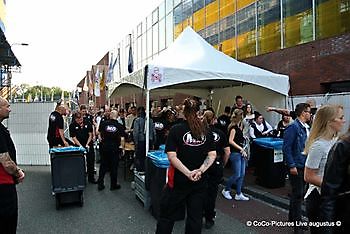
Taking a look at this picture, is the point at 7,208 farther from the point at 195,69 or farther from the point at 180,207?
the point at 195,69

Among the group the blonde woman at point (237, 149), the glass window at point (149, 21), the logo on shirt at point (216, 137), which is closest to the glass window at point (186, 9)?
the glass window at point (149, 21)

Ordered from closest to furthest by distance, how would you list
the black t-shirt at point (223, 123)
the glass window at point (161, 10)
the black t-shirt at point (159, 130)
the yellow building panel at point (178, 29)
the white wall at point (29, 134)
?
the black t-shirt at point (159, 130) < the black t-shirt at point (223, 123) < the white wall at point (29, 134) < the yellow building panel at point (178, 29) < the glass window at point (161, 10)

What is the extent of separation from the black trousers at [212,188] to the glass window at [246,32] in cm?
1087

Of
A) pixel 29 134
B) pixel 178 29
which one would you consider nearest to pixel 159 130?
pixel 29 134

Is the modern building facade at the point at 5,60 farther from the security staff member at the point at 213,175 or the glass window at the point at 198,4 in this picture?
the security staff member at the point at 213,175

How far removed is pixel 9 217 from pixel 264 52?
12.9 metres

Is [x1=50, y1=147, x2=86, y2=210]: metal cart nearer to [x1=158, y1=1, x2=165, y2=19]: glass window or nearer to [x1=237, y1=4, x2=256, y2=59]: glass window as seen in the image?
[x1=237, y1=4, x2=256, y2=59]: glass window

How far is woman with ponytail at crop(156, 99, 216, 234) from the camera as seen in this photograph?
361cm

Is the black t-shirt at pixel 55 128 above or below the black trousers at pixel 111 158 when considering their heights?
above

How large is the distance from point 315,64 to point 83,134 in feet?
26.6

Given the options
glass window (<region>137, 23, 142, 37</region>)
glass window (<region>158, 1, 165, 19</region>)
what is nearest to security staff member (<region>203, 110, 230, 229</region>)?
glass window (<region>158, 1, 165, 19</region>)

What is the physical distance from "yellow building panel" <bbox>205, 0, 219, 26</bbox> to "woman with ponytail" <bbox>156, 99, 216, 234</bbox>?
51.2 feet

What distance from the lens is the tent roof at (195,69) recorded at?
23.0 feet

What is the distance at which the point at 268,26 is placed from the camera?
46.5 feet
